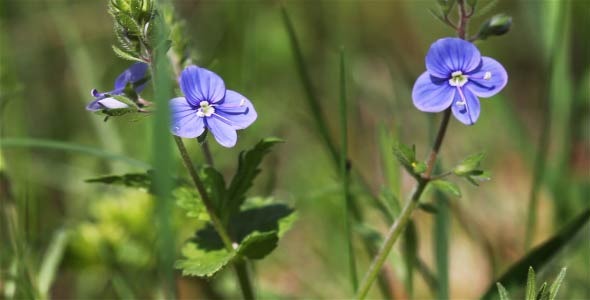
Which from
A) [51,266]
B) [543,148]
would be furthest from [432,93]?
[51,266]

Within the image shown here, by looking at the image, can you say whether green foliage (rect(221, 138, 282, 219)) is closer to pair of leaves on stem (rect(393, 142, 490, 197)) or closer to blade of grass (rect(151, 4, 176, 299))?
pair of leaves on stem (rect(393, 142, 490, 197))

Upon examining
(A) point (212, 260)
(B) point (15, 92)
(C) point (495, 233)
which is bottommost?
(C) point (495, 233)

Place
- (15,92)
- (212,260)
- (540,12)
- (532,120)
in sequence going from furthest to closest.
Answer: (532,120), (540,12), (15,92), (212,260)

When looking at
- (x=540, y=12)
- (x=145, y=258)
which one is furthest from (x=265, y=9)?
(x=145, y=258)

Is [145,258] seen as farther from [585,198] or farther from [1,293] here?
[585,198]

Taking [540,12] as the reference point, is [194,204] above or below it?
below

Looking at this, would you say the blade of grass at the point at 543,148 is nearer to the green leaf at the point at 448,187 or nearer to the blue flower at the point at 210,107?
the green leaf at the point at 448,187

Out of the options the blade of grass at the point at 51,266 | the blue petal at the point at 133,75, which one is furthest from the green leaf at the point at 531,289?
the blade of grass at the point at 51,266
